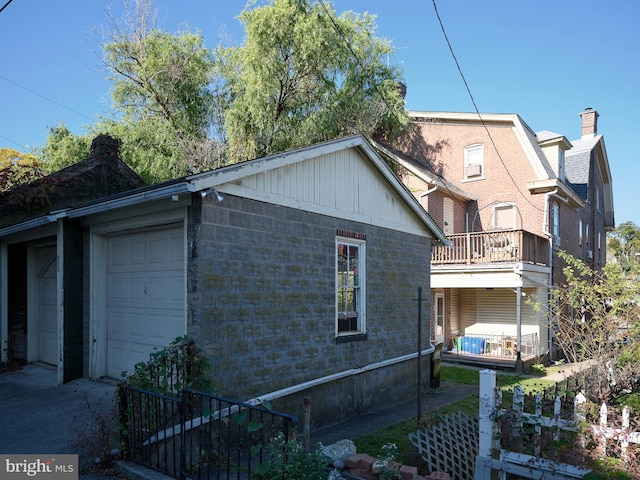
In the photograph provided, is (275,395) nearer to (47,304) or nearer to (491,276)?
(47,304)

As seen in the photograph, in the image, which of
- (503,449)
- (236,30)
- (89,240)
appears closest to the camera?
(503,449)

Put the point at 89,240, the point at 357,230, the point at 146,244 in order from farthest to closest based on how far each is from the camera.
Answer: the point at 357,230
the point at 89,240
the point at 146,244

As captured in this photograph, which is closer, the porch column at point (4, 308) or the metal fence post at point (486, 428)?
the metal fence post at point (486, 428)

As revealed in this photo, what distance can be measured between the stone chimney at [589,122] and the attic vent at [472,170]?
10.2 meters

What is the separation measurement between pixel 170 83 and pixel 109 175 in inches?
419

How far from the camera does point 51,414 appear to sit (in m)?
5.98

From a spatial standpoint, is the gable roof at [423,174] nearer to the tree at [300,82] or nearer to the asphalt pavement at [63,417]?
the tree at [300,82]

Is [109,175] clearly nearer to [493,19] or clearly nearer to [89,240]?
[89,240]

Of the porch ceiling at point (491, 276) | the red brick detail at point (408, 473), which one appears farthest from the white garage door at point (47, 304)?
the porch ceiling at point (491, 276)

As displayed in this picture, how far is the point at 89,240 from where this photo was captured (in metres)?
7.50

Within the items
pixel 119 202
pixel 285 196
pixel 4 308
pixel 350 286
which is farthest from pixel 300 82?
pixel 119 202

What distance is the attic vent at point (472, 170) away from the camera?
19.8 m

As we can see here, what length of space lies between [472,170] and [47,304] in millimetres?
16656

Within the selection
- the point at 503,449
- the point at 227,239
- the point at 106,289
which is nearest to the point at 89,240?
the point at 106,289
